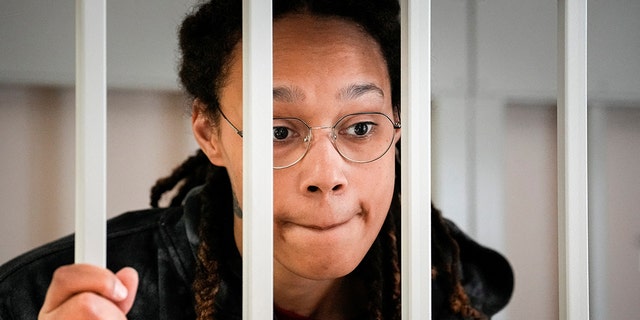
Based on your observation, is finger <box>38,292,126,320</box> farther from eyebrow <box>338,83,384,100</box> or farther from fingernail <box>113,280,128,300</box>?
eyebrow <box>338,83,384,100</box>

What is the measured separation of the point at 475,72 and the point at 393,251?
592 mm

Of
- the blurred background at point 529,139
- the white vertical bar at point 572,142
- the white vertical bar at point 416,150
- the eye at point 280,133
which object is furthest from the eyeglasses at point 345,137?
Answer: the blurred background at point 529,139

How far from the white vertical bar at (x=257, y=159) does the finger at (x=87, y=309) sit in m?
0.15

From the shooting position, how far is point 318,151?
0.92 metres

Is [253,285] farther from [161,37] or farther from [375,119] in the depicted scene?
[161,37]

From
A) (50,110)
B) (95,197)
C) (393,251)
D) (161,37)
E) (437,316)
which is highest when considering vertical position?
(161,37)

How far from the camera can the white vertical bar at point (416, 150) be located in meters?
0.81

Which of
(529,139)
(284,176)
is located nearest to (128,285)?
(284,176)

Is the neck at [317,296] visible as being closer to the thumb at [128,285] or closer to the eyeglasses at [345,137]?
the eyeglasses at [345,137]

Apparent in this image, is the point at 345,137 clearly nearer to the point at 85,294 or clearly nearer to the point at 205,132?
the point at 205,132

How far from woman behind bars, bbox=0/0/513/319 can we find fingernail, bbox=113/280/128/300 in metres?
0.20

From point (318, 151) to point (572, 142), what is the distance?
0.35m

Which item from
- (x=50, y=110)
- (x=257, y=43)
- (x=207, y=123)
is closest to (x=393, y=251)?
(x=207, y=123)

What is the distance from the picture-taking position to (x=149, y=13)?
102cm
